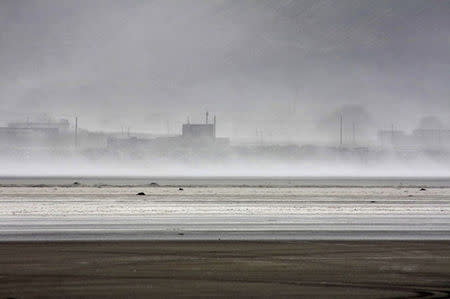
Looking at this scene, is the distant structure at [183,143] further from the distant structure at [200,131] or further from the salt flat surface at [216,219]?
the salt flat surface at [216,219]

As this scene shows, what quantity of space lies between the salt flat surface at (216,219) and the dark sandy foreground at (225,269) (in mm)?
3171

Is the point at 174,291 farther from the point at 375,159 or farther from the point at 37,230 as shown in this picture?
the point at 375,159

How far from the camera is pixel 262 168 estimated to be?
570ft

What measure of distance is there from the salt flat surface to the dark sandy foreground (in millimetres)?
3171

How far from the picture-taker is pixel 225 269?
2111 centimetres

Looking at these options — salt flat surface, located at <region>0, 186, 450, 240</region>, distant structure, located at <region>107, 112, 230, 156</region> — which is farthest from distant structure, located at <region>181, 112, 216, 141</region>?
salt flat surface, located at <region>0, 186, 450, 240</region>

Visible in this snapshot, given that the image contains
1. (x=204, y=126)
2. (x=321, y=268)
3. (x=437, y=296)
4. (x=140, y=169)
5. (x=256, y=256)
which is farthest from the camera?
(x=204, y=126)

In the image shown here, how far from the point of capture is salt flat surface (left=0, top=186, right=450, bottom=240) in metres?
30.2

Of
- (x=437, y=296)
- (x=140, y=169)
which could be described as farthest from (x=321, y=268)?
(x=140, y=169)

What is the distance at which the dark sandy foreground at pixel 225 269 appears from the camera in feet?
59.4

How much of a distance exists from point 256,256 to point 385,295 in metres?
6.42

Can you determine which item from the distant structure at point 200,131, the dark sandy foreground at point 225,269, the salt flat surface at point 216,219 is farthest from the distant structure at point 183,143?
the dark sandy foreground at point 225,269

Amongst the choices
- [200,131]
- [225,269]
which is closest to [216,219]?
[225,269]

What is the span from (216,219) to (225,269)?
1705cm
